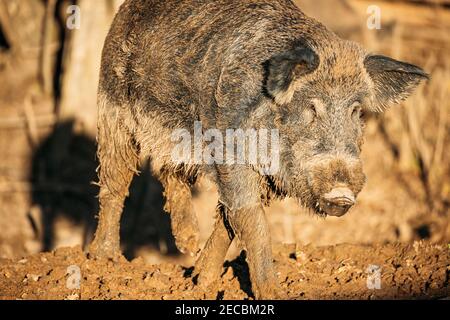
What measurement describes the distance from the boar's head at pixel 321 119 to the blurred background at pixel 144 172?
5515 millimetres

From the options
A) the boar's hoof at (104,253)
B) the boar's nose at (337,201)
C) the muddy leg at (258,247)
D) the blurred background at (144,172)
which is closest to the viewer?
the boar's nose at (337,201)

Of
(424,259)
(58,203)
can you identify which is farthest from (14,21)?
(424,259)

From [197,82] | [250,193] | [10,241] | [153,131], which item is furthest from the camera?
[10,241]

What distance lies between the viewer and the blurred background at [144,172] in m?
11.7

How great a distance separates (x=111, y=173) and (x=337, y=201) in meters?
2.82

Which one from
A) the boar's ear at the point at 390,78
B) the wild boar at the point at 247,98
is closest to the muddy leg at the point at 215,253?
the wild boar at the point at 247,98

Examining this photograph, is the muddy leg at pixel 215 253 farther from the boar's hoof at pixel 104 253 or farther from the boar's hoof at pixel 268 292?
the boar's hoof at pixel 104 253

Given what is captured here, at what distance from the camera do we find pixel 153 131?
6.65 metres

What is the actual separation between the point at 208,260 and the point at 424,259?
175 cm

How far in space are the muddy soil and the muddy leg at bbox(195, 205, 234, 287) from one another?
0.26ft

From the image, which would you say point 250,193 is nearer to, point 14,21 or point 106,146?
point 106,146

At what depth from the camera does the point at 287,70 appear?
5.34 metres

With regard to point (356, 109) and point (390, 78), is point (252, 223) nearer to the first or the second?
point (356, 109)

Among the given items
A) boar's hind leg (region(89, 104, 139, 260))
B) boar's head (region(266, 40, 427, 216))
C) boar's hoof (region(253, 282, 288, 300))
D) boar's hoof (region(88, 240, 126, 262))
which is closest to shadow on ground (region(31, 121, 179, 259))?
boar's hind leg (region(89, 104, 139, 260))
